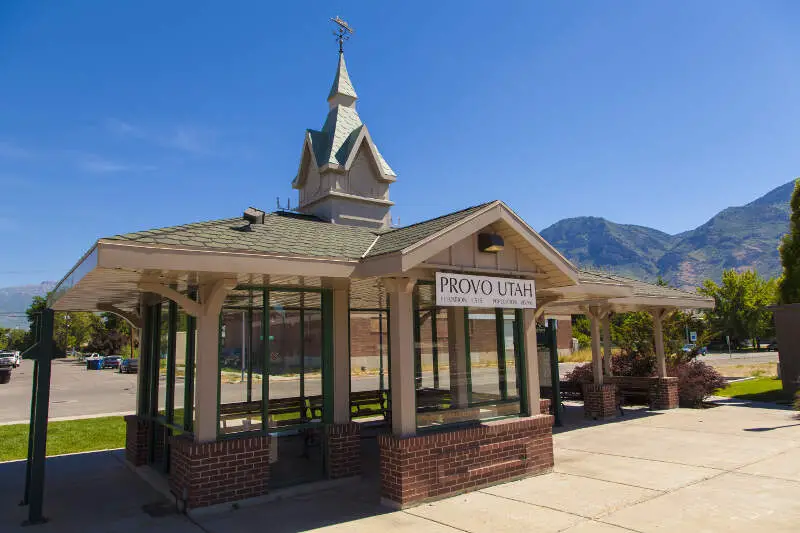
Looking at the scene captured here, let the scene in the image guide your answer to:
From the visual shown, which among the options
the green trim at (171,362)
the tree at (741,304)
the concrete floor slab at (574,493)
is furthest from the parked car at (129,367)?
the tree at (741,304)

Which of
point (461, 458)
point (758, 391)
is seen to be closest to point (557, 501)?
point (461, 458)

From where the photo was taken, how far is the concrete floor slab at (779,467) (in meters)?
7.76

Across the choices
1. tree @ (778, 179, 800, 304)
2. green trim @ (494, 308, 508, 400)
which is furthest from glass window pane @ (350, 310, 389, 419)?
tree @ (778, 179, 800, 304)

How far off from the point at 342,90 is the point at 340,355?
7.89 m

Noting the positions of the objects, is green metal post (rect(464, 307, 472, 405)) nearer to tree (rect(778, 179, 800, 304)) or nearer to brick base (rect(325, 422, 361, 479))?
brick base (rect(325, 422, 361, 479))

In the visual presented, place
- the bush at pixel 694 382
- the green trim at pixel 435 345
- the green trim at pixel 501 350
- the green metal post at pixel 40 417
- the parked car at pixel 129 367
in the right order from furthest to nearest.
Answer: the parked car at pixel 129 367, the bush at pixel 694 382, the green trim at pixel 501 350, the green trim at pixel 435 345, the green metal post at pixel 40 417

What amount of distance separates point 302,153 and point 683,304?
36.5 feet

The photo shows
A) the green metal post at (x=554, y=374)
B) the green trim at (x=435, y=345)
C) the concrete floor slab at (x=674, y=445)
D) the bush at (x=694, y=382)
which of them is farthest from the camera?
the bush at (x=694, y=382)

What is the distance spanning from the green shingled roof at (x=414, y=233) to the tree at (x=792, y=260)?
1945 cm

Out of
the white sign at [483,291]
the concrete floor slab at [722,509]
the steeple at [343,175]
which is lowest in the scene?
the concrete floor slab at [722,509]

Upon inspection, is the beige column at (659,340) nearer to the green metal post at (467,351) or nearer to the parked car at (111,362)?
the green metal post at (467,351)

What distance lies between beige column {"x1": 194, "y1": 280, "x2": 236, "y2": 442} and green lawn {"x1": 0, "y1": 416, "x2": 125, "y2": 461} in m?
6.20

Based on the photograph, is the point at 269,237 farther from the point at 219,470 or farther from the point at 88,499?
Result: the point at 88,499

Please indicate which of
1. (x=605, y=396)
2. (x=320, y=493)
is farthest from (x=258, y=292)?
(x=605, y=396)
